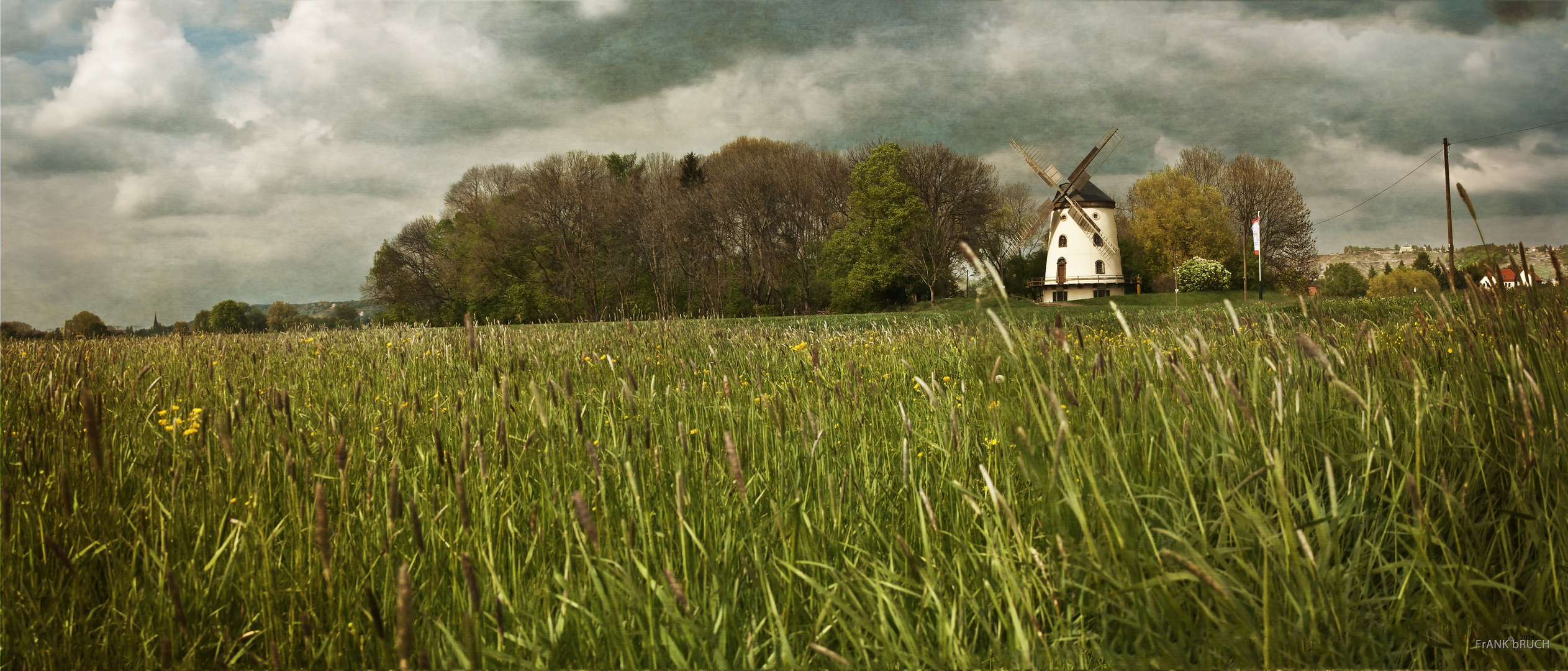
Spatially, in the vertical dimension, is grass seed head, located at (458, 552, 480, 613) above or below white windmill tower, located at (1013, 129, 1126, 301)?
below

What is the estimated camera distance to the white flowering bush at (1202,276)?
4697 centimetres

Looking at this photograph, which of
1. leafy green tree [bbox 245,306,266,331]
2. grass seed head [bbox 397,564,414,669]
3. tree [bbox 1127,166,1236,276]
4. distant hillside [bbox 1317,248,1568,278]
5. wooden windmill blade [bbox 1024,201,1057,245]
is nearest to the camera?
grass seed head [bbox 397,564,414,669]

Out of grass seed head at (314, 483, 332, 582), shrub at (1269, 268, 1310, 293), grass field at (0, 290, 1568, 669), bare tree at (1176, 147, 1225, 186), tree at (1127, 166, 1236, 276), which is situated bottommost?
grass field at (0, 290, 1568, 669)

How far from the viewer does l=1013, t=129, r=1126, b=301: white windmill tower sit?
51688mm

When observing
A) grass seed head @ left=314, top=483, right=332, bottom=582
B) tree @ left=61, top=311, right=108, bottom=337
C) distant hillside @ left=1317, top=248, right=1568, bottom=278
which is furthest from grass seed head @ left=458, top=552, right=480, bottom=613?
distant hillside @ left=1317, top=248, right=1568, bottom=278

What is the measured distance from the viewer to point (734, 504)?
2.15m

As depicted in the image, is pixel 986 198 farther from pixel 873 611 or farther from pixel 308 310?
pixel 873 611

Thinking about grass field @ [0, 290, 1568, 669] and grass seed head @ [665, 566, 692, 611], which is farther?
grass field @ [0, 290, 1568, 669]

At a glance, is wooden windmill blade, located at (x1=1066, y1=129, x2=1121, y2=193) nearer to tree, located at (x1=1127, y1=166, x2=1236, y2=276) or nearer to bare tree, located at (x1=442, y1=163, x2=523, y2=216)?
tree, located at (x1=1127, y1=166, x2=1236, y2=276)

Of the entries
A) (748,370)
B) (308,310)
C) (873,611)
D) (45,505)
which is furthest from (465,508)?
(308,310)

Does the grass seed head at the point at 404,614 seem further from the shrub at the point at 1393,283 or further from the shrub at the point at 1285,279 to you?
the shrub at the point at 1285,279

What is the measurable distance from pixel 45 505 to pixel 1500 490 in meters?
4.23

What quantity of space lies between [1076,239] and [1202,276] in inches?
374

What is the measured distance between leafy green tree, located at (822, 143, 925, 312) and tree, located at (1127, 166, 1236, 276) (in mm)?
23018
